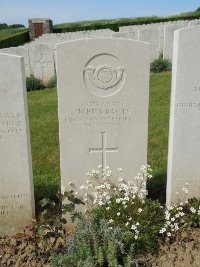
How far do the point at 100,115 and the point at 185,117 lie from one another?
3.03ft

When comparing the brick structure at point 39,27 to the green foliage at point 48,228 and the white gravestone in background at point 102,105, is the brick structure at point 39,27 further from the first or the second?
the green foliage at point 48,228

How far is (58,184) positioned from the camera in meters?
5.25

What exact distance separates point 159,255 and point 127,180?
101 centimetres

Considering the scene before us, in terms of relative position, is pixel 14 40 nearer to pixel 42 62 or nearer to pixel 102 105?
pixel 42 62

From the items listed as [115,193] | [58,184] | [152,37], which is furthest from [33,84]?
[115,193]

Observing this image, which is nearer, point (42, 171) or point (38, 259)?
point (38, 259)

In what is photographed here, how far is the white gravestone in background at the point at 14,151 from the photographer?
3.81 m

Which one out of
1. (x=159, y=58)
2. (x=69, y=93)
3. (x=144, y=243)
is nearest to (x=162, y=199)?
(x=144, y=243)

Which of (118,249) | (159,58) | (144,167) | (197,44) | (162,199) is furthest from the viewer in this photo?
(159,58)

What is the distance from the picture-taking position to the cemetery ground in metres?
3.56

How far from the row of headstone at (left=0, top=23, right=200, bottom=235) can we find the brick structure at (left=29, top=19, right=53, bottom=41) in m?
29.5

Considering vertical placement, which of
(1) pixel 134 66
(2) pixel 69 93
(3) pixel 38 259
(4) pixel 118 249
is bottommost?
(3) pixel 38 259

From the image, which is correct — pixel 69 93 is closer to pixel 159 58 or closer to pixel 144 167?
pixel 144 167

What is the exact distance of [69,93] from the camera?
397 centimetres
